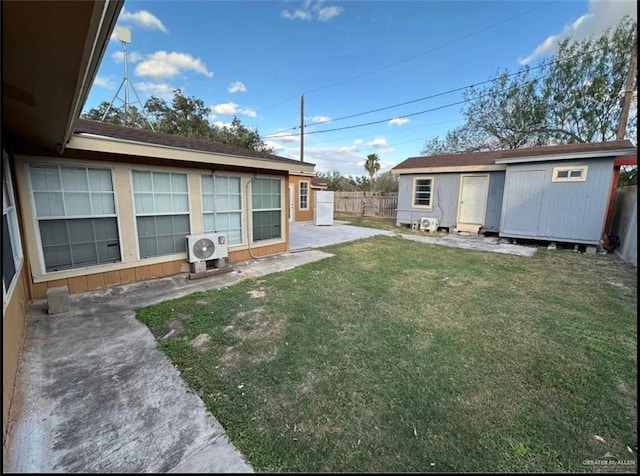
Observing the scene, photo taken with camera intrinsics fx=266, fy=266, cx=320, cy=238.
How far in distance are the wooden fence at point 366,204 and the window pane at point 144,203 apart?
1201 centimetres

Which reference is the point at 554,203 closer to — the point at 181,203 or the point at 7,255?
the point at 181,203

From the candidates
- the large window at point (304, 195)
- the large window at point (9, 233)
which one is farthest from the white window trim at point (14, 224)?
the large window at point (304, 195)

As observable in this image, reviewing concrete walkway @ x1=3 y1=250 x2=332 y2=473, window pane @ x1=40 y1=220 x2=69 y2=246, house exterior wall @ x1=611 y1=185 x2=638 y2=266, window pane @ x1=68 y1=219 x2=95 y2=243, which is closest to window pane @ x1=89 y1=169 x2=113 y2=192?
window pane @ x1=68 y1=219 x2=95 y2=243

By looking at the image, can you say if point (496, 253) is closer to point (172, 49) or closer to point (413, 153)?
point (172, 49)

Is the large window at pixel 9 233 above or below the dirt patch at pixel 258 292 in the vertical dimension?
above

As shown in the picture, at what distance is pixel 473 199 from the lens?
961 centimetres

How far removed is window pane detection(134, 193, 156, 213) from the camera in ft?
14.0

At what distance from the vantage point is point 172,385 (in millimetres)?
2088

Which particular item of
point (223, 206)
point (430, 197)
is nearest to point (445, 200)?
point (430, 197)

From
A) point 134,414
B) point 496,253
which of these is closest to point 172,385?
point 134,414

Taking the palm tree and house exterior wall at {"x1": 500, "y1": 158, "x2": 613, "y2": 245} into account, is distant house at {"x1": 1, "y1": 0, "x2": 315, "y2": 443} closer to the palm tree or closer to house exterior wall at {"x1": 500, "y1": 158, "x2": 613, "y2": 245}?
house exterior wall at {"x1": 500, "y1": 158, "x2": 613, "y2": 245}

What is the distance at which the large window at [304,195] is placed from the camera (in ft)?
42.9

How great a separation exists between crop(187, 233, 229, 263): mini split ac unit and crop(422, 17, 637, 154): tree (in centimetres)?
1451

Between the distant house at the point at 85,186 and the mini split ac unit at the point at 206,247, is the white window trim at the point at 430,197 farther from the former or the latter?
the mini split ac unit at the point at 206,247
